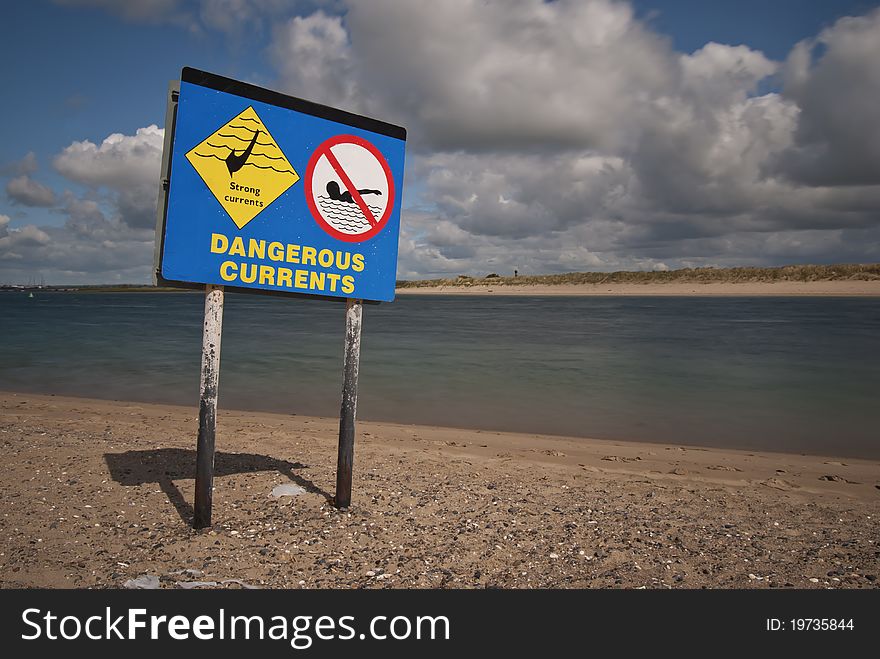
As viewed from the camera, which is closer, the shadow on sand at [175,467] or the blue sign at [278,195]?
the blue sign at [278,195]

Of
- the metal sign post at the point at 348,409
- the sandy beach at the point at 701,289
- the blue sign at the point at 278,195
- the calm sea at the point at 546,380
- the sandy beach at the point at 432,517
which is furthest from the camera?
the sandy beach at the point at 701,289

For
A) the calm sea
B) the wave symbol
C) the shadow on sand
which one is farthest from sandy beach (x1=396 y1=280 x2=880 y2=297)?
the wave symbol

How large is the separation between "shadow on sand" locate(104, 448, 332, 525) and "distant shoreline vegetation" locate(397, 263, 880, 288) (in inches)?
3959

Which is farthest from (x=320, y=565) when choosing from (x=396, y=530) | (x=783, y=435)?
(x=783, y=435)

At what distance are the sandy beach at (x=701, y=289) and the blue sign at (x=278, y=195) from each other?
96.1m

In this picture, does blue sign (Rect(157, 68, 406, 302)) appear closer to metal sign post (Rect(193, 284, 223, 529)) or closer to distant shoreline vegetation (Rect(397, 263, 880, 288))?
metal sign post (Rect(193, 284, 223, 529))

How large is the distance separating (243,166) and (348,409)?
2.45m

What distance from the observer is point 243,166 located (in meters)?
4.88

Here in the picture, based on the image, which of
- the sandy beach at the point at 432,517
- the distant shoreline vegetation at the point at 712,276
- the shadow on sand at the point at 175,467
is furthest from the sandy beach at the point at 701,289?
the shadow on sand at the point at 175,467

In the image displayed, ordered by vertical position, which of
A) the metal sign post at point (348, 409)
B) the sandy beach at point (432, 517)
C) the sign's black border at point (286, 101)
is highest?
the sign's black border at point (286, 101)

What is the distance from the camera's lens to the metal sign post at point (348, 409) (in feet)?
18.1

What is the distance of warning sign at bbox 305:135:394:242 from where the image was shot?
17.3ft

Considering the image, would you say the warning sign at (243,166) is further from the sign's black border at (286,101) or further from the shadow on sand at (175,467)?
the shadow on sand at (175,467)
